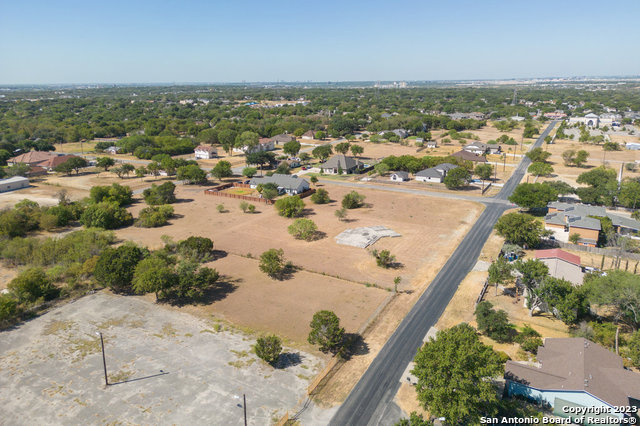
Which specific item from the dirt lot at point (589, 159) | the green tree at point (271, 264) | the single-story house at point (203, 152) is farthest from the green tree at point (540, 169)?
the single-story house at point (203, 152)

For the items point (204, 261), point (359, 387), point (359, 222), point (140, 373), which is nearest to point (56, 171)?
point (204, 261)

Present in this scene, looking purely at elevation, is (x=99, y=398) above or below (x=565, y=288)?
below

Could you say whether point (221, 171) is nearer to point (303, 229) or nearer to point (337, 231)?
point (337, 231)

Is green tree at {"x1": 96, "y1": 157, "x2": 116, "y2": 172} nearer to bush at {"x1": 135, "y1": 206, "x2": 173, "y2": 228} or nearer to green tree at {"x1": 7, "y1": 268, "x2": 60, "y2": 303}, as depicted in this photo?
bush at {"x1": 135, "y1": 206, "x2": 173, "y2": 228}

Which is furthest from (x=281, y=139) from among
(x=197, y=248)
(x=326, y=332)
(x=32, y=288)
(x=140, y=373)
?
(x=140, y=373)

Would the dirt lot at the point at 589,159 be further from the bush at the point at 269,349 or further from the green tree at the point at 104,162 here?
the green tree at the point at 104,162

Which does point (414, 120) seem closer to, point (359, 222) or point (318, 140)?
point (318, 140)

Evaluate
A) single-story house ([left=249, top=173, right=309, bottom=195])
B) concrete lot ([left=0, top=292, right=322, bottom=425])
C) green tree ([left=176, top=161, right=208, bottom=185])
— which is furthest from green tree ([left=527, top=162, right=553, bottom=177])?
concrete lot ([left=0, top=292, right=322, bottom=425])
